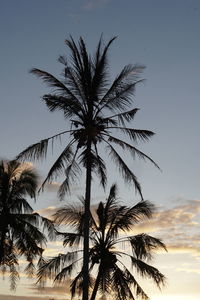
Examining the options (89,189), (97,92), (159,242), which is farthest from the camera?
(159,242)

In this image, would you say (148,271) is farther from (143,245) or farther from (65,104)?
(65,104)

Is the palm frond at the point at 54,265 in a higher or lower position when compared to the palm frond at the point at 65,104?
lower

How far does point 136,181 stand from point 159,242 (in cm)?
555

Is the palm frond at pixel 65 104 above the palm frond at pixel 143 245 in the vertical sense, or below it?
above

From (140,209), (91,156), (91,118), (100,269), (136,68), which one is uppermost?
(136,68)

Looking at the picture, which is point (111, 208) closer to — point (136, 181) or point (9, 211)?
point (9, 211)

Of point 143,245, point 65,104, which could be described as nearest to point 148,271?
point 143,245

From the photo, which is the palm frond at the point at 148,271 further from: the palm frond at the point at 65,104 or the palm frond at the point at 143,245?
the palm frond at the point at 65,104

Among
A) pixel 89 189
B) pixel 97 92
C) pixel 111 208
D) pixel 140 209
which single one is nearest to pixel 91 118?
pixel 97 92

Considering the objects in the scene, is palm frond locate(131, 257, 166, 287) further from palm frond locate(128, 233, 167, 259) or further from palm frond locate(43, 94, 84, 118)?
palm frond locate(43, 94, 84, 118)

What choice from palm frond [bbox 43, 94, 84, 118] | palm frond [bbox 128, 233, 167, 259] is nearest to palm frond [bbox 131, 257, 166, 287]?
palm frond [bbox 128, 233, 167, 259]

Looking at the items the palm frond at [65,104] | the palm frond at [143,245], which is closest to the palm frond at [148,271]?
the palm frond at [143,245]

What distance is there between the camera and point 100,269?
24.2 meters

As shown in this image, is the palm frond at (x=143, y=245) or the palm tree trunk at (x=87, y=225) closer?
the palm tree trunk at (x=87, y=225)
